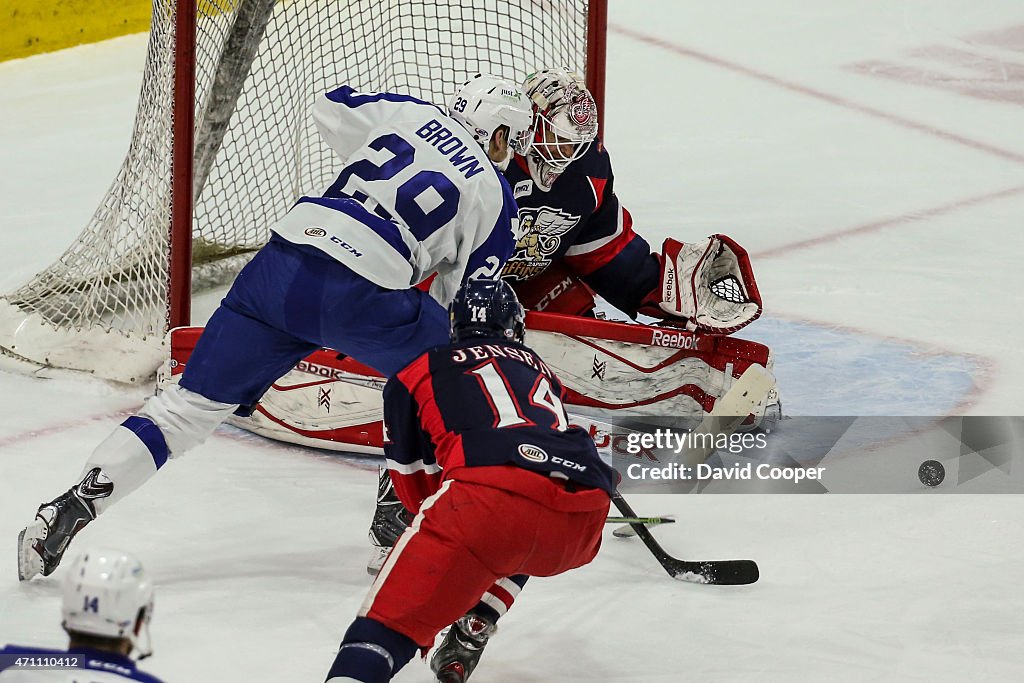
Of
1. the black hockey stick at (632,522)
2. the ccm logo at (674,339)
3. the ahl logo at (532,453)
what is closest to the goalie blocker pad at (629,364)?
the ccm logo at (674,339)

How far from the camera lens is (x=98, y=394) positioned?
3746 millimetres

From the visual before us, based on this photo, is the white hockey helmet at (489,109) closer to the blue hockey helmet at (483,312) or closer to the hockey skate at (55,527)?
the blue hockey helmet at (483,312)

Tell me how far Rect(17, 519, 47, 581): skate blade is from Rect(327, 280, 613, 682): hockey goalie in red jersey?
2.24 ft

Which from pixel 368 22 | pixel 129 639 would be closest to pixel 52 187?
pixel 368 22

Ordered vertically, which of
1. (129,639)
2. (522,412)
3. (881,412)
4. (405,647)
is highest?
(129,639)

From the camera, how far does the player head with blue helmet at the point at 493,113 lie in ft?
9.57

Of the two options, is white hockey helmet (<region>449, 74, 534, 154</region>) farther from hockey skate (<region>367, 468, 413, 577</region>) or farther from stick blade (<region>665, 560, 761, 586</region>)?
stick blade (<region>665, 560, 761, 586</region>)

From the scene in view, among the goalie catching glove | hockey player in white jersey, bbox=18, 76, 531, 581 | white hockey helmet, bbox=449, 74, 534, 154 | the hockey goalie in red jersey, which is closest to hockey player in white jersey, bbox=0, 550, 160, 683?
the hockey goalie in red jersey

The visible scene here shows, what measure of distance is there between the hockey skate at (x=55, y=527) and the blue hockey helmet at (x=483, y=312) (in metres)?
0.75

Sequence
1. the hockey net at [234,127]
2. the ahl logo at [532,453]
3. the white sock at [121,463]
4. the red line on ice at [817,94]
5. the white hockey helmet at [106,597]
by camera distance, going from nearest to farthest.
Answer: the white hockey helmet at [106,597] < the ahl logo at [532,453] < the white sock at [121,463] < the hockey net at [234,127] < the red line on ice at [817,94]

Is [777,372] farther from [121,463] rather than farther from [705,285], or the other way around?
[121,463]

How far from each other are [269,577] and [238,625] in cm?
22

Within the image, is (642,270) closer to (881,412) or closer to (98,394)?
(881,412)

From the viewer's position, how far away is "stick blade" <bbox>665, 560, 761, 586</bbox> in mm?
2912
